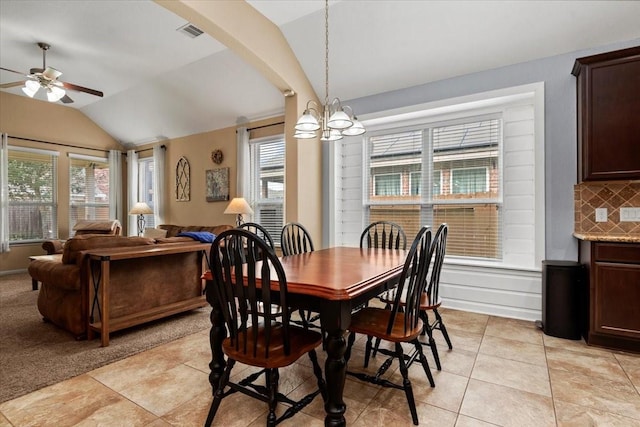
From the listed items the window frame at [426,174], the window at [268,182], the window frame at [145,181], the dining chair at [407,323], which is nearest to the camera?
the dining chair at [407,323]

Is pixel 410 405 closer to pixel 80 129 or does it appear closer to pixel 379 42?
pixel 379 42

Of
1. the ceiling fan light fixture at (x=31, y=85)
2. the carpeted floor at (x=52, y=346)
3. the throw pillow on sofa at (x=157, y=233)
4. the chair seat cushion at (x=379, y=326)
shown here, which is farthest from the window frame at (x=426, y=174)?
the ceiling fan light fixture at (x=31, y=85)

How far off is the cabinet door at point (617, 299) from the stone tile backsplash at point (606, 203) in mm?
543

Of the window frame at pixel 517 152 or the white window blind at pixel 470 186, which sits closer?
the window frame at pixel 517 152

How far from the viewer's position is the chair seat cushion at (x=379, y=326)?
1.76 m

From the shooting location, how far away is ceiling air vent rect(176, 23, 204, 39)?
3893mm

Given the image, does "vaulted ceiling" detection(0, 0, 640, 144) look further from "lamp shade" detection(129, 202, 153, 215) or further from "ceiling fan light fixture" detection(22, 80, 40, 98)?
"lamp shade" detection(129, 202, 153, 215)

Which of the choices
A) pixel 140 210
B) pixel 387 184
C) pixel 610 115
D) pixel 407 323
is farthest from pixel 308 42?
pixel 140 210

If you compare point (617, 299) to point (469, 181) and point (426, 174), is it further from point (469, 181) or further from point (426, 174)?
point (426, 174)

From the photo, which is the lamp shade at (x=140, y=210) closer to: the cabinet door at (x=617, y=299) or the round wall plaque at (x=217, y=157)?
the round wall plaque at (x=217, y=157)

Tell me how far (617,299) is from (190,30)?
509cm

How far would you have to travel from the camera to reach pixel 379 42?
3.54 metres

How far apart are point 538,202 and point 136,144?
781cm

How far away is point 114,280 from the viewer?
2.88 meters
